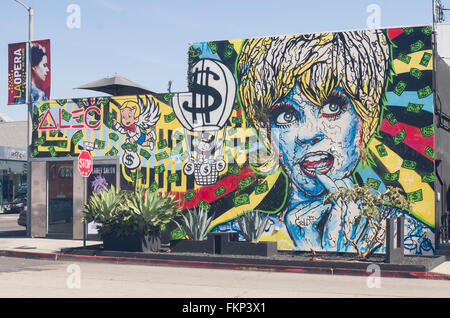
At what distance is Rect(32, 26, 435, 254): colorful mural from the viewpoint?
58.8 ft

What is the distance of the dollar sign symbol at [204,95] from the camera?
67.0 feet

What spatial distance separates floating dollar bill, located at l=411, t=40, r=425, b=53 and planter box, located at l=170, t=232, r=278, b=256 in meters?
6.91

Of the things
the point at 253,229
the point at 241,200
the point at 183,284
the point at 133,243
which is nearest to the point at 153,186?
the point at 241,200

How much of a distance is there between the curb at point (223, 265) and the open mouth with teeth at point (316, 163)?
14.5ft

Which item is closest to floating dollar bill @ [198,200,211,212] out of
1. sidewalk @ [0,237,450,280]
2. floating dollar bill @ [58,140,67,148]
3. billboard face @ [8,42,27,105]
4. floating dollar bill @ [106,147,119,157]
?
sidewalk @ [0,237,450,280]

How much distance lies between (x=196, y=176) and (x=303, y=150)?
A: 376cm

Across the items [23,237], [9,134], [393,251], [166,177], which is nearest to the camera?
[393,251]

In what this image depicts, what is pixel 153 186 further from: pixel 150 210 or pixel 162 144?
pixel 150 210

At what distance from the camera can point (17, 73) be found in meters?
24.4

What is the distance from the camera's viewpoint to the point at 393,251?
50.4 ft

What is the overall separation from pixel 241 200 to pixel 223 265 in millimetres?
4292

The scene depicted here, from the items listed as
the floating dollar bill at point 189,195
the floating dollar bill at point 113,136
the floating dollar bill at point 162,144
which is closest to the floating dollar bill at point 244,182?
the floating dollar bill at point 189,195

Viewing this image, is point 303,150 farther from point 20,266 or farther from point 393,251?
point 20,266
